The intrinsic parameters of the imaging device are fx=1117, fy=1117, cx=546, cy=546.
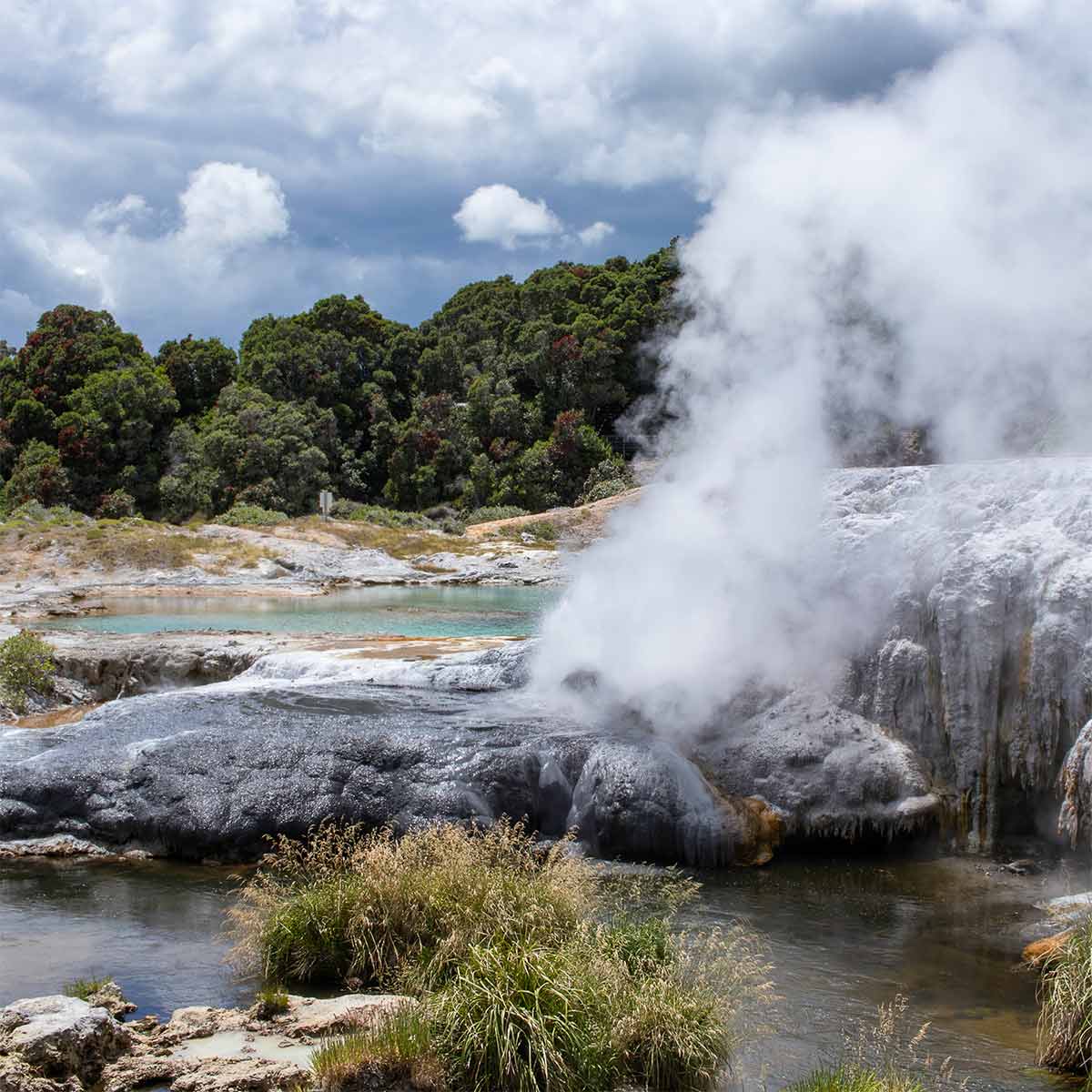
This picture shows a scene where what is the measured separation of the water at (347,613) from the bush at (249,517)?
14038mm

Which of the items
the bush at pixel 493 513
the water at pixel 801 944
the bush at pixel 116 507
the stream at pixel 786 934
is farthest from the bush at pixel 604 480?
the water at pixel 801 944

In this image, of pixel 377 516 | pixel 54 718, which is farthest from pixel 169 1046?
pixel 377 516

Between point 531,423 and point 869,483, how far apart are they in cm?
5029

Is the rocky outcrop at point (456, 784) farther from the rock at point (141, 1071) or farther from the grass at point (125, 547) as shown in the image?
the grass at point (125, 547)

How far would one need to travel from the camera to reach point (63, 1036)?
19.7ft

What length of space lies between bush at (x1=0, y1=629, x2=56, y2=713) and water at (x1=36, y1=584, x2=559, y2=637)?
6408 millimetres

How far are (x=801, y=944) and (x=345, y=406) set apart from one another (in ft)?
202

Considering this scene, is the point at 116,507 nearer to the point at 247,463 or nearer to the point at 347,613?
the point at 247,463

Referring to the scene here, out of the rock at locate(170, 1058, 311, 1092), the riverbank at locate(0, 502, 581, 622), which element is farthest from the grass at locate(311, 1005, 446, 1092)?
the riverbank at locate(0, 502, 581, 622)

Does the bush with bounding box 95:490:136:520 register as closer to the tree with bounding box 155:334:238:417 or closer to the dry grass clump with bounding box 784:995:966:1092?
the tree with bounding box 155:334:238:417

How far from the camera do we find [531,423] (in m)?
63.0

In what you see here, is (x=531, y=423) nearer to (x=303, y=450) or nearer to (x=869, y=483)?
(x=303, y=450)

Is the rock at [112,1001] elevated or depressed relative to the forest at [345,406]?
depressed

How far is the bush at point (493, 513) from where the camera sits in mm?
57031
